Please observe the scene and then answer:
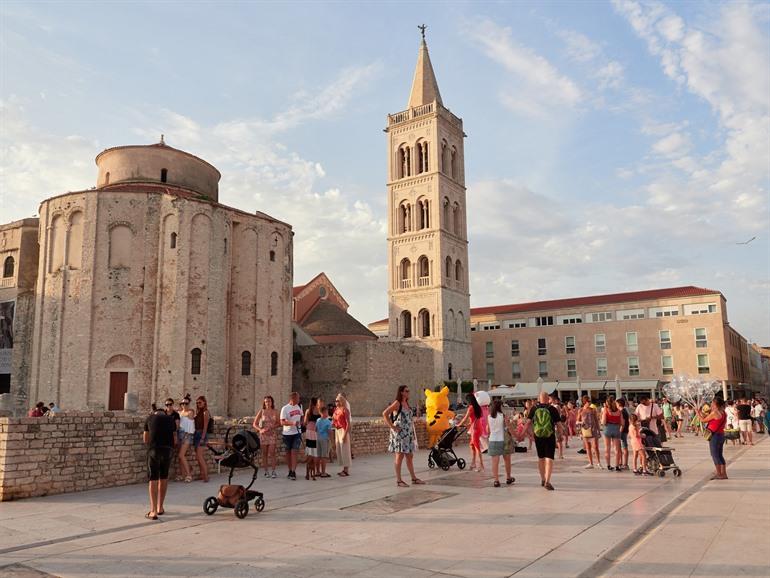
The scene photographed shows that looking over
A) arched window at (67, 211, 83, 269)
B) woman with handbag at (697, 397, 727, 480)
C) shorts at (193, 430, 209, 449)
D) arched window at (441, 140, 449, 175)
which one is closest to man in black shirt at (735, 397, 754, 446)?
woman with handbag at (697, 397, 727, 480)

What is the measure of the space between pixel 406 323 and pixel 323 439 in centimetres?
4395

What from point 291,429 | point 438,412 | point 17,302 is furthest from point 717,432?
point 17,302

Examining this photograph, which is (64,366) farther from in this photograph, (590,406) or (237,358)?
(590,406)

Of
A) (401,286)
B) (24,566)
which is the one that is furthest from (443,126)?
(24,566)

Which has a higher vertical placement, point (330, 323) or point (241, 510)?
point (330, 323)

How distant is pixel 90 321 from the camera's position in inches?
1180

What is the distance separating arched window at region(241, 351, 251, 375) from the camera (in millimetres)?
33500

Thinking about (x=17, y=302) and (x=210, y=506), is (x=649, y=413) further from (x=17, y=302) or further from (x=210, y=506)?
(x=17, y=302)

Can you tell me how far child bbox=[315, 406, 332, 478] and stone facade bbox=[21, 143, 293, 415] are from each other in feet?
62.2

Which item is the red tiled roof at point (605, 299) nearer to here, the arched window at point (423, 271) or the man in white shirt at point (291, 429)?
the arched window at point (423, 271)

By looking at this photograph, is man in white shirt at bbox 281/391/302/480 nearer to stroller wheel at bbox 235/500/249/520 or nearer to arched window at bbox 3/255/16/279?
stroller wheel at bbox 235/500/249/520

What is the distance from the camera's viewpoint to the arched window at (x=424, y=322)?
54594mm

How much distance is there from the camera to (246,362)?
33688mm

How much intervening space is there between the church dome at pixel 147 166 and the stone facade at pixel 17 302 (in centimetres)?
526
